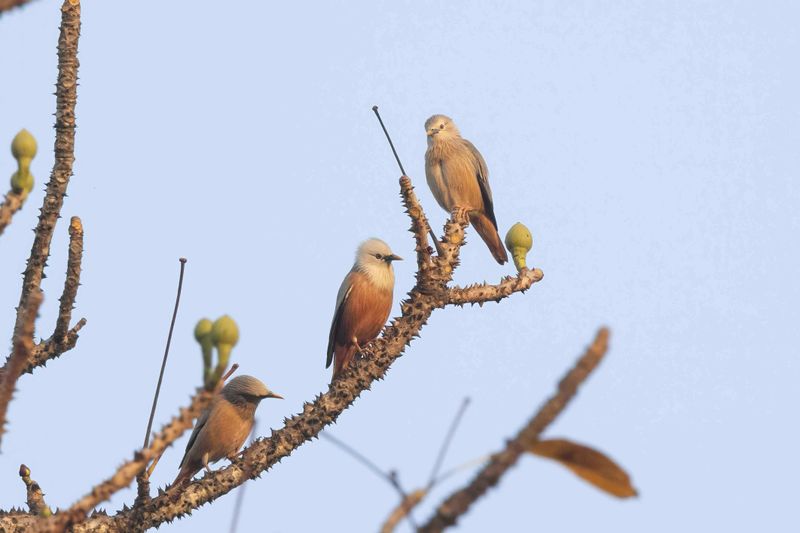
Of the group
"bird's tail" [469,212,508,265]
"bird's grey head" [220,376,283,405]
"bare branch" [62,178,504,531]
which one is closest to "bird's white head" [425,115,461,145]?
"bird's tail" [469,212,508,265]

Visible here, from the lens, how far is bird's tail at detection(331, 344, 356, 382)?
8336 millimetres

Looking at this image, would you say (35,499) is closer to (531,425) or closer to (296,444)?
(296,444)

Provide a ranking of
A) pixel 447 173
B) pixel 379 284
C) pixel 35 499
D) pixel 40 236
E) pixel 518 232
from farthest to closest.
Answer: pixel 447 173 < pixel 379 284 < pixel 518 232 < pixel 40 236 < pixel 35 499

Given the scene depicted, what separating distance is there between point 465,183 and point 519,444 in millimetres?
8998

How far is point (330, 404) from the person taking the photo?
5297 mm

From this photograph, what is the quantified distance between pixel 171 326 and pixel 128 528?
2520 millimetres

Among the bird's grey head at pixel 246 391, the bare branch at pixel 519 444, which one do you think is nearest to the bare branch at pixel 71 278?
the bird's grey head at pixel 246 391

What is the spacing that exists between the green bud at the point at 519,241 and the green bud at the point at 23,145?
3468 millimetres

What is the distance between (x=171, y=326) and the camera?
9.13 ft

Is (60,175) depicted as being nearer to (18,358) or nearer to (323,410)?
(323,410)

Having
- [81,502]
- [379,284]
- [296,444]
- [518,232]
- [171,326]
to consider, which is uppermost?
[379,284]

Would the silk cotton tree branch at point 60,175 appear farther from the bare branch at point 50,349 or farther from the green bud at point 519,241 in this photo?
the green bud at point 519,241

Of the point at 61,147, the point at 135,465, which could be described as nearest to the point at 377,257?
the point at 61,147

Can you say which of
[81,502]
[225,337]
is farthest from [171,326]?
[225,337]
